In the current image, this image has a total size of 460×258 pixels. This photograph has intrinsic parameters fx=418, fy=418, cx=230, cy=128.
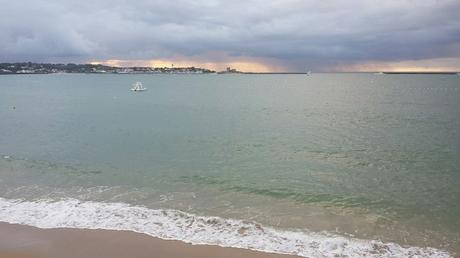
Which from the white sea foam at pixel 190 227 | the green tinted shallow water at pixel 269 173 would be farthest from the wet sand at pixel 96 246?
the green tinted shallow water at pixel 269 173

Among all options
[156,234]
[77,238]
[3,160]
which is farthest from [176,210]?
[3,160]

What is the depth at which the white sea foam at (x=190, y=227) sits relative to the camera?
13.6 m

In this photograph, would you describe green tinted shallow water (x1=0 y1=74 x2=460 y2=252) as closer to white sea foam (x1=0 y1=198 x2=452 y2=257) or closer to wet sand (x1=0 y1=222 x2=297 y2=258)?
white sea foam (x1=0 y1=198 x2=452 y2=257)

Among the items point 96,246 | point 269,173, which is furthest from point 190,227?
point 269,173

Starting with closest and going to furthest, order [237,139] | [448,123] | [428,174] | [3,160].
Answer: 1. [428,174]
2. [3,160]
3. [237,139]
4. [448,123]

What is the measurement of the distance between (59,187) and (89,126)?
86.9ft

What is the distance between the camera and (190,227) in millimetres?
15617

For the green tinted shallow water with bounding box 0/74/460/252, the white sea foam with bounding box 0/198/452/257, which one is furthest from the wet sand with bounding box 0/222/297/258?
the green tinted shallow water with bounding box 0/74/460/252

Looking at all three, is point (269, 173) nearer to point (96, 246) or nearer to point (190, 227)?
point (190, 227)

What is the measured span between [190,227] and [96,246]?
11.4 ft

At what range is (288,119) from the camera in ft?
178

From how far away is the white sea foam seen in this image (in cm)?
1358

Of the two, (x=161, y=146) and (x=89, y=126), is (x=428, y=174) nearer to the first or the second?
(x=161, y=146)

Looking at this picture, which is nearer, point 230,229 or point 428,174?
point 230,229
